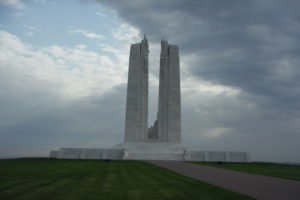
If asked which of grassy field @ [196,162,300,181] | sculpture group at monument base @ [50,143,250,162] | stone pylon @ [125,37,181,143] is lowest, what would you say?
grassy field @ [196,162,300,181]

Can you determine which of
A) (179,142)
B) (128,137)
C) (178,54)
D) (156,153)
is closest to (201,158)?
(156,153)

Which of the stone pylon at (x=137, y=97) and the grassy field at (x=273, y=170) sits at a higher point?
the stone pylon at (x=137, y=97)

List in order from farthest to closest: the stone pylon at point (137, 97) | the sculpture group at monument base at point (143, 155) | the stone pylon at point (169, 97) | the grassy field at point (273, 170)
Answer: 1. the stone pylon at point (169, 97)
2. the stone pylon at point (137, 97)
3. the sculpture group at monument base at point (143, 155)
4. the grassy field at point (273, 170)

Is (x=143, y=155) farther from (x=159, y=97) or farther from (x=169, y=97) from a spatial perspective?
(x=159, y=97)

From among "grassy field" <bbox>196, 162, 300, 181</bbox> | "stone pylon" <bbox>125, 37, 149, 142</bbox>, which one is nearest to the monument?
"stone pylon" <bbox>125, 37, 149, 142</bbox>

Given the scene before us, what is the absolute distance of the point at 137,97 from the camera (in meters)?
42.9

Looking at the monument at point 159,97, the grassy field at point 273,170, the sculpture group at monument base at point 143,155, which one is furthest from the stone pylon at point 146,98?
the grassy field at point 273,170

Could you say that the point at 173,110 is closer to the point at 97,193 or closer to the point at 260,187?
the point at 260,187

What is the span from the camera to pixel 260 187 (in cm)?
1089

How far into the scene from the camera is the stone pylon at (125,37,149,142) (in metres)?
42.5

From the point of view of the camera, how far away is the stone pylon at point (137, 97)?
139ft

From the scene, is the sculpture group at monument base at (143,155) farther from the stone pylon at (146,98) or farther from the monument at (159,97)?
the stone pylon at (146,98)

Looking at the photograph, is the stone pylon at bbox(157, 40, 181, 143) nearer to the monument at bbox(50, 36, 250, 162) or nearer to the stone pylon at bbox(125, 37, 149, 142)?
the monument at bbox(50, 36, 250, 162)

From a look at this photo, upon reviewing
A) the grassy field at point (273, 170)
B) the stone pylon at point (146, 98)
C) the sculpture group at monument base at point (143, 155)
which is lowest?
the grassy field at point (273, 170)
